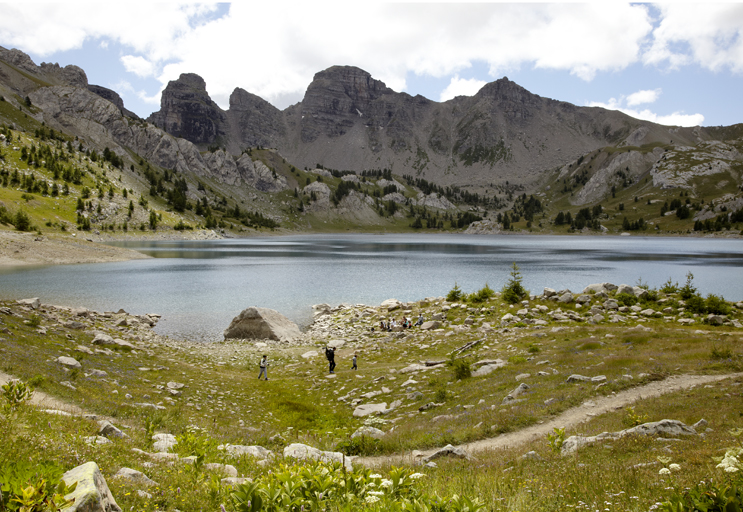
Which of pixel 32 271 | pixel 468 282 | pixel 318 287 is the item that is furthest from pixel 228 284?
pixel 468 282

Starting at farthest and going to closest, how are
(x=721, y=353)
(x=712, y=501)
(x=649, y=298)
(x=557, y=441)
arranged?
(x=649, y=298)
(x=721, y=353)
(x=557, y=441)
(x=712, y=501)

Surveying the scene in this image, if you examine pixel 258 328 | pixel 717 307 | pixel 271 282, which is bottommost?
pixel 271 282

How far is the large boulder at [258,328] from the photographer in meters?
35.6

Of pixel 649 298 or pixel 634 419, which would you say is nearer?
pixel 634 419

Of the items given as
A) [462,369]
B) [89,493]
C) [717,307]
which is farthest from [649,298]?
[89,493]

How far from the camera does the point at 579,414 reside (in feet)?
42.3

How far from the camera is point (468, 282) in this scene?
6850 centimetres

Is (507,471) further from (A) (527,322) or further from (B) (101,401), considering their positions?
(A) (527,322)

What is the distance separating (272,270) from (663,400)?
79181 mm

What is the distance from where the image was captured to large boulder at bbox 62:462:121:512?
3.77m

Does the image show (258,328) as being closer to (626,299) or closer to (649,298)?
(626,299)

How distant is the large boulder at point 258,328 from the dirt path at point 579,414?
26731 mm

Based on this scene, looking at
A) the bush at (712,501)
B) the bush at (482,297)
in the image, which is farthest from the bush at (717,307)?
the bush at (712,501)

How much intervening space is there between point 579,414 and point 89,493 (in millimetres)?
13984
